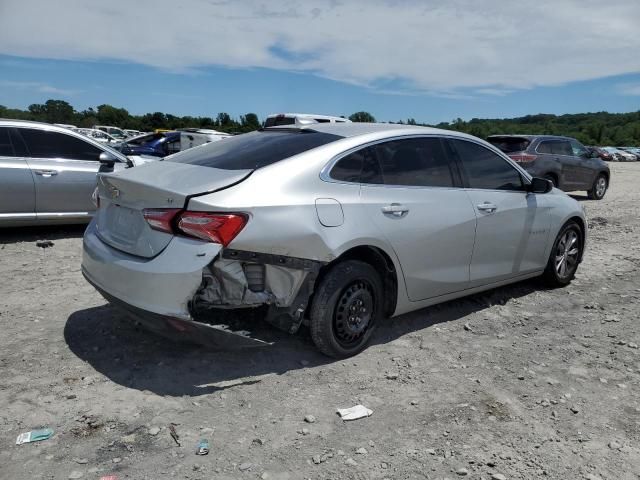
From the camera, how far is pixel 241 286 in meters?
3.40

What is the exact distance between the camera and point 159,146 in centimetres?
1823

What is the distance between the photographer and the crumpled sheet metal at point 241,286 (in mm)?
3342

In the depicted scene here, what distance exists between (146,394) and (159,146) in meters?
15.9

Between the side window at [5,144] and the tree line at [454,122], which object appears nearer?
the side window at [5,144]

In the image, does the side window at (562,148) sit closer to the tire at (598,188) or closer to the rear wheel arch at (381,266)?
the tire at (598,188)

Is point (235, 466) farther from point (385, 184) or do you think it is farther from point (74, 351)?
point (385, 184)

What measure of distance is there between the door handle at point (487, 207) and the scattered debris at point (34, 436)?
3.50m

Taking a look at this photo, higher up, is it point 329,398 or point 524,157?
point 524,157

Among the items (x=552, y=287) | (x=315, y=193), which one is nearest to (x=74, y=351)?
(x=315, y=193)

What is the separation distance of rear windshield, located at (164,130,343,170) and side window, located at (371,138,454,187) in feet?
1.37

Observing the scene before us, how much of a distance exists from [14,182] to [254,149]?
14.4ft

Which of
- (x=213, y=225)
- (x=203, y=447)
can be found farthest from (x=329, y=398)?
(x=213, y=225)

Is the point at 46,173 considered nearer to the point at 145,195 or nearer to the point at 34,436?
the point at 145,195

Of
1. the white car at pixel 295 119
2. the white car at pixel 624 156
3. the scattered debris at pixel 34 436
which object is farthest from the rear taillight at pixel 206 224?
the white car at pixel 624 156
